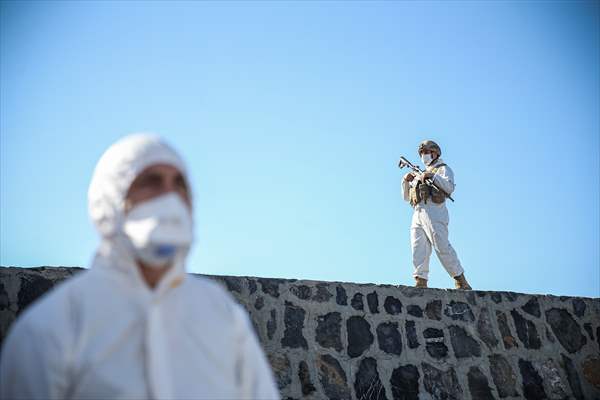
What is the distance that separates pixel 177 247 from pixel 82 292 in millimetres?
267

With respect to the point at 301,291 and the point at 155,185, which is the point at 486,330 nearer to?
the point at 301,291

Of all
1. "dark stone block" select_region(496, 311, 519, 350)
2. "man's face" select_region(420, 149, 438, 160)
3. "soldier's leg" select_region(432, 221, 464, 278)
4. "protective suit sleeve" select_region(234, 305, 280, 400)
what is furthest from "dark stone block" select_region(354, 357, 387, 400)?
"man's face" select_region(420, 149, 438, 160)

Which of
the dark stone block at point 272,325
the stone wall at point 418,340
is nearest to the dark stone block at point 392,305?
the stone wall at point 418,340

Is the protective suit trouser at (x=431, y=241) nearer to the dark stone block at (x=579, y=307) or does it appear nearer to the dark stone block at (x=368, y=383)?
the dark stone block at (x=579, y=307)

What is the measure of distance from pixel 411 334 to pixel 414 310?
214 millimetres

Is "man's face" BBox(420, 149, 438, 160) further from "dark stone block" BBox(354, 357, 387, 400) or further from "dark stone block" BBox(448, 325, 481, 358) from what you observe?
"dark stone block" BBox(354, 357, 387, 400)

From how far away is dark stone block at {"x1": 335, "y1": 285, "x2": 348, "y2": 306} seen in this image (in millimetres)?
4516

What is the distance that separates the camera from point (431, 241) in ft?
21.2

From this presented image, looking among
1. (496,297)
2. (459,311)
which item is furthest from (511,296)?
(459,311)

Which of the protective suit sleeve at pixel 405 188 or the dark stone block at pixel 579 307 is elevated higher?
the protective suit sleeve at pixel 405 188

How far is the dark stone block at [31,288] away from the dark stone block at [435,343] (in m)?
2.81

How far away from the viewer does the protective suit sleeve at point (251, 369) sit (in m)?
1.72

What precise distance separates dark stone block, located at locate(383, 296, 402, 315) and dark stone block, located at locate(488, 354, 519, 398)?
840 mm

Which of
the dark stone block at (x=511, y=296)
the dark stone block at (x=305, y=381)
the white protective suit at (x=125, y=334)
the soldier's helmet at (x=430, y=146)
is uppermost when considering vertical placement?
the soldier's helmet at (x=430, y=146)
